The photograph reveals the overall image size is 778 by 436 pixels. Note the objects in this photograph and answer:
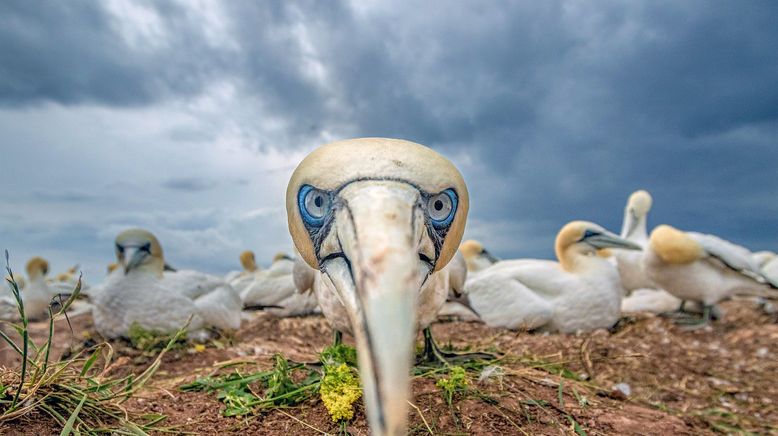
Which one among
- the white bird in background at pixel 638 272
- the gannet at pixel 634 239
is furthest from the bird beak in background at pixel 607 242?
the gannet at pixel 634 239

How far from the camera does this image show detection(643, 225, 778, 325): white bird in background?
809 centimetres

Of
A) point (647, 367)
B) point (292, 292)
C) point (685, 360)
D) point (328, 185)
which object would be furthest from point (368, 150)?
point (292, 292)

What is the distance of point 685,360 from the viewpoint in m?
6.41


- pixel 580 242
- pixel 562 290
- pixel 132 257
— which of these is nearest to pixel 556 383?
pixel 562 290

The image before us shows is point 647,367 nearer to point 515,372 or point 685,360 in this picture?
point 685,360

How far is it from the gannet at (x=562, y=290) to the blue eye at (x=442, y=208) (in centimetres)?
528

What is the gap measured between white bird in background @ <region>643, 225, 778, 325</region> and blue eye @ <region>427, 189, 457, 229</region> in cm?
695

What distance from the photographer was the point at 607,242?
26.5 feet

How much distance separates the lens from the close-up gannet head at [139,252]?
694 cm

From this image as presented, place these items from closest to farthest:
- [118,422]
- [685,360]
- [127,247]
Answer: [118,422], [685,360], [127,247]

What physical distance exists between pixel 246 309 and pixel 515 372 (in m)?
6.50

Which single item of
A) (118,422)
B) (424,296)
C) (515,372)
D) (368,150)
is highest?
(368,150)

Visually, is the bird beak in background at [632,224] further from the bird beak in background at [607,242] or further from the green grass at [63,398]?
the green grass at [63,398]

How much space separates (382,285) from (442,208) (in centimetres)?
55
